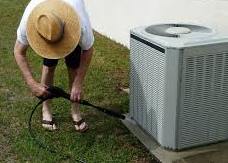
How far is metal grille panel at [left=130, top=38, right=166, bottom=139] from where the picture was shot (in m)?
4.10

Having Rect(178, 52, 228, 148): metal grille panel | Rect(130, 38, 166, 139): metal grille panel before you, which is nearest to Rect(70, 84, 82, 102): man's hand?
Rect(130, 38, 166, 139): metal grille panel

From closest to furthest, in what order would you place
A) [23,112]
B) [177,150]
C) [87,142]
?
[177,150], [87,142], [23,112]

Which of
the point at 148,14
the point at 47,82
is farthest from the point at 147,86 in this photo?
the point at 148,14

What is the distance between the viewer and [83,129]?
473cm

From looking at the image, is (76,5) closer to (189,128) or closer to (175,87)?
(175,87)

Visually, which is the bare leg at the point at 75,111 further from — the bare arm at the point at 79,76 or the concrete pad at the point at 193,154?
the concrete pad at the point at 193,154

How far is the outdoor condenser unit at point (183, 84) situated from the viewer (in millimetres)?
3963

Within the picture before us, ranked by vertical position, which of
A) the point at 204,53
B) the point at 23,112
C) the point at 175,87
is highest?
the point at 204,53

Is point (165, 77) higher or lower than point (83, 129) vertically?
higher

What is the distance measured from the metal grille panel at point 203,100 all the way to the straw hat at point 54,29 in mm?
870

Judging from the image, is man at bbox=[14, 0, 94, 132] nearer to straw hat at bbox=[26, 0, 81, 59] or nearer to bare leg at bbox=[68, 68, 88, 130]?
straw hat at bbox=[26, 0, 81, 59]

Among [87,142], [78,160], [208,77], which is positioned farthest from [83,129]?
[208,77]

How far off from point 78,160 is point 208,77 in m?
1.19

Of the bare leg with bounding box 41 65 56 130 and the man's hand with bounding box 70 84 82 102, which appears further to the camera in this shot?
the bare leg with bounding box 41 65 56 130
